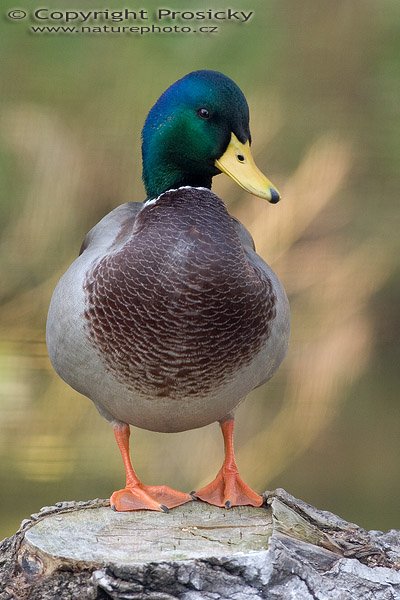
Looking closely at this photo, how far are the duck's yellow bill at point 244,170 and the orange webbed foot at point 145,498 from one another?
651 mm

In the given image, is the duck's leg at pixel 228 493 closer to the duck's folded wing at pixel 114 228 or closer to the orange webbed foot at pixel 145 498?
the orange webbed foot at pixel 145 498

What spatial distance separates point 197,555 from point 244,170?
0.73 m

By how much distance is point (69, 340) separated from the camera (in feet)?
8.02

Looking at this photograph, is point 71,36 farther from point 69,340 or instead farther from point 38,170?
point 69,340

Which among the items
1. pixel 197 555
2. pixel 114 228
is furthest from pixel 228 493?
pixel 114 228

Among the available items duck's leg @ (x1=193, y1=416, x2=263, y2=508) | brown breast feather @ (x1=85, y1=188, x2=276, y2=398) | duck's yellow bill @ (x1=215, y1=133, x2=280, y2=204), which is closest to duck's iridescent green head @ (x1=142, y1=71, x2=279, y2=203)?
duck's yellow bill @ (x1=215, y1=133, x2=280, y2=204)

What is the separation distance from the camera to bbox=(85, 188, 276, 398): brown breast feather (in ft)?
7.65

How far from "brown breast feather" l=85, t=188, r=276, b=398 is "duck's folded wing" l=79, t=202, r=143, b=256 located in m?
0.12

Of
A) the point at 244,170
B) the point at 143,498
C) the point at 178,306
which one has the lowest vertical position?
the point at 143,498

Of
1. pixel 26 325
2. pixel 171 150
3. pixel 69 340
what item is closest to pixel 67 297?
pixel 69 340

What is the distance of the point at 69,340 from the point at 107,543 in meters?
0.41

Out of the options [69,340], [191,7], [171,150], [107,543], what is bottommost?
[107,543]

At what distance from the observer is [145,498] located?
2.52m

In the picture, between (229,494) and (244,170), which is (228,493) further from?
(244,170)
